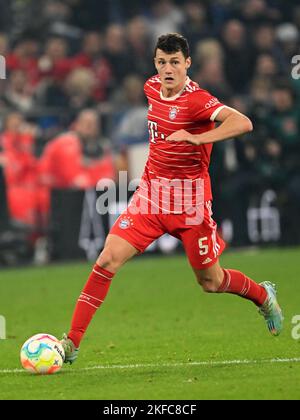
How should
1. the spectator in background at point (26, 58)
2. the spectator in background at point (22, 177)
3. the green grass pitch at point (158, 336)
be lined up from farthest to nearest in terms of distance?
the spectator in background at point (26, 58)
the spectator in background at point (22, 177)
the green grass pitch at point (158, 336)

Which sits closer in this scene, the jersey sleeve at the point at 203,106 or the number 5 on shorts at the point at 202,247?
the jersey sleeve at the point at 203,106

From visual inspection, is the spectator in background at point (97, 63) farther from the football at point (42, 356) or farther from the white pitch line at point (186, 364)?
the football at point (42, 356)

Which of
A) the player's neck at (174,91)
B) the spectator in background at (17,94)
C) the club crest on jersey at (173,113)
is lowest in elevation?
the club crest on jersey at (173,113)

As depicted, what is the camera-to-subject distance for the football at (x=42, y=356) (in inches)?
313

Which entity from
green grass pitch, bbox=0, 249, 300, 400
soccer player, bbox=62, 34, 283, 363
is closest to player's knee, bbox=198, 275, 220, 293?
soccer player, bbox=62, 34, 283, 363

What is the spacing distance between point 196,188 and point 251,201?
8973 millimetres

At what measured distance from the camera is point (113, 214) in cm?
1683

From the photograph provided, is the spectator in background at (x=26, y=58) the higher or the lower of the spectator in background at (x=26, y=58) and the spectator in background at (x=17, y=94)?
the higher

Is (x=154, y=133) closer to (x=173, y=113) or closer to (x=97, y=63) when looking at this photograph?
(x=173, y=113)

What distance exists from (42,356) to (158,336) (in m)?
2.21
